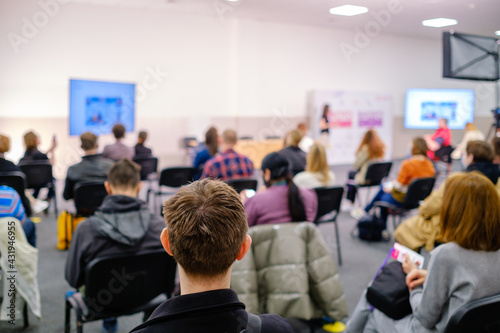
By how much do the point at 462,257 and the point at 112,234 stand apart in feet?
5.52

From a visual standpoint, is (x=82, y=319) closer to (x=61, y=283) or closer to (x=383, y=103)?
(x=61, y=283)

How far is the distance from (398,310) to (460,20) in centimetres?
764

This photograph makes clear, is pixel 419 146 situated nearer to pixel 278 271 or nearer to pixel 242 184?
pixel 242 184

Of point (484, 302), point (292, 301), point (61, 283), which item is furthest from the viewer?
point (61, 283)

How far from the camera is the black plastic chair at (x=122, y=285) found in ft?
7.00

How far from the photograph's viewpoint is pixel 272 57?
33.0ft

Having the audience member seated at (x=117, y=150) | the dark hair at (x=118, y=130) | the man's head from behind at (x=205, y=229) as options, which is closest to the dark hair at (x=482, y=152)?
the man's head from behind at (x=205, y=229)

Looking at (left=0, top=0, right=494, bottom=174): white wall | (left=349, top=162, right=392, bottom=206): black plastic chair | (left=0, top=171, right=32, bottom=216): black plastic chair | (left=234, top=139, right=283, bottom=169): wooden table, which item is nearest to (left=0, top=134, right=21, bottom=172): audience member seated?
(left=0, top=171, right=32, bottom=216): black plastic chair

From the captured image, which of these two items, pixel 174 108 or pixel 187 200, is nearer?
pixel 187 200

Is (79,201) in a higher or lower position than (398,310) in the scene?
higher

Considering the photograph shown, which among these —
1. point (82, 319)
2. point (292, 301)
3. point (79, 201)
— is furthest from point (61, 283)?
point (292, 301)

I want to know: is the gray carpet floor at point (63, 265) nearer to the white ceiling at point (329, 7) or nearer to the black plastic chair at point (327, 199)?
the black plastic chair at point (327, 199)

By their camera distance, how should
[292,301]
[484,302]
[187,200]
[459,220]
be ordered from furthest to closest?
[292,301] → [459,220] → [484,302] → [187,200]

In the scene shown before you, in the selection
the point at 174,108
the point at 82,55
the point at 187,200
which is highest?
the point at 82,55
